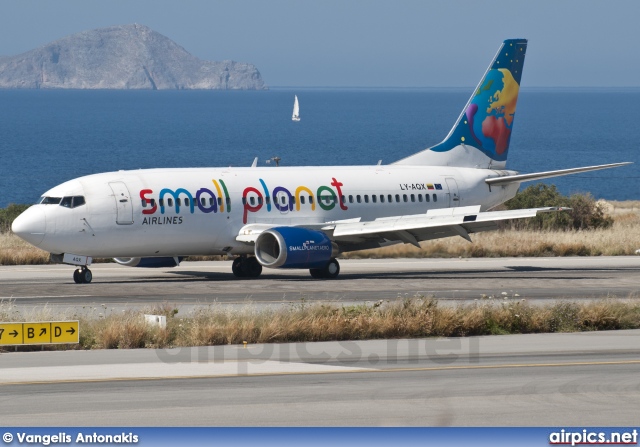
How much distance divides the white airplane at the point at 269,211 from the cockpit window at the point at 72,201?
0.04m

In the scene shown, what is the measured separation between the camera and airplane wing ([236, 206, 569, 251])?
38.6 metres

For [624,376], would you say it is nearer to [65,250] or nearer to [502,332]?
[502,332]

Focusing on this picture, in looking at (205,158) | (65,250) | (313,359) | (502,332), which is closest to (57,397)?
(313,359)

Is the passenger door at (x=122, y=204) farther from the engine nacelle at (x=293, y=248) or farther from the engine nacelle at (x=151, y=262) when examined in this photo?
the engine nacelle at (x=293, y=248)

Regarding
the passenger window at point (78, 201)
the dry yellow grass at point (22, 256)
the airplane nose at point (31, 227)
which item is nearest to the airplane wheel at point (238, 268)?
the passenger window at point (78, 201)

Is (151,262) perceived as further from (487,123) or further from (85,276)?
(487,123)

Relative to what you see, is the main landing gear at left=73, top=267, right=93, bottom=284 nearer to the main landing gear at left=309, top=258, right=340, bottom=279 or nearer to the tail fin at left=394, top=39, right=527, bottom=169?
the main landing gear at left=309, top=258, right=340, bottom=279

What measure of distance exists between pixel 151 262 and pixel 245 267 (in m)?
3.18

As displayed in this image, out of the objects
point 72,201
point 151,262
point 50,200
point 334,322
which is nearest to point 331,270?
point 151,262

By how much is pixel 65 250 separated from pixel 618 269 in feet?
61.6

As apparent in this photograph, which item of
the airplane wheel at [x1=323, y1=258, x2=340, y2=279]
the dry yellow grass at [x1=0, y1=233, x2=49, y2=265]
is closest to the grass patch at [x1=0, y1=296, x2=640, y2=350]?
the airplane wheel at [x1=323, y1=258, x2=340, y2=279]

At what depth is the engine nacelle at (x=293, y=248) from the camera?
3750 centimetres

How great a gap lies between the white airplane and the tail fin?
0.27 ft

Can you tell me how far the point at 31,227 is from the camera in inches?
1395
